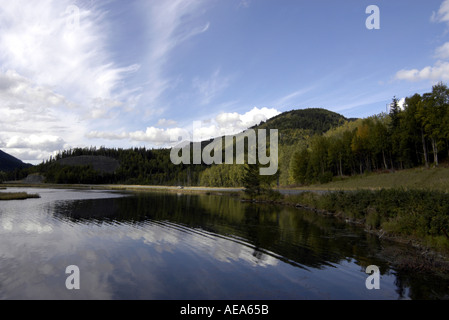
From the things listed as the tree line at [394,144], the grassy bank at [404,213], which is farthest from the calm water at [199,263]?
the tree line at [394,144]

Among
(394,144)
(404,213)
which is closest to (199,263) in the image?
(404,213)

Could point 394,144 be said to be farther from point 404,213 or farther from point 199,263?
point 199,263

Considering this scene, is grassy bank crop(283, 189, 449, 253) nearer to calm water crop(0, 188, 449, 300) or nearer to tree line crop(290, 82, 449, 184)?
calm water crop(0, 188, 449, 300)

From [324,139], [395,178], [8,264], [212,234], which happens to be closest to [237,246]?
[212,234]

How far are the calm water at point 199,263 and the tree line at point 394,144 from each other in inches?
1947

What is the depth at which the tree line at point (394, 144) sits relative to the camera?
57.6 m

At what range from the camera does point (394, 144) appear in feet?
222

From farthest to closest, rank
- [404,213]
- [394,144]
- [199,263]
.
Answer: [394,144], [404,213], [199,263]

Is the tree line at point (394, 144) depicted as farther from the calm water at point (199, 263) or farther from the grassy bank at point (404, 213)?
the calm water at point (199, 263)

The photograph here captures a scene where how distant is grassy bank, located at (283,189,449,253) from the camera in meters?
16.6

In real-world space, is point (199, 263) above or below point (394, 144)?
below

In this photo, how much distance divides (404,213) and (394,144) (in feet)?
184

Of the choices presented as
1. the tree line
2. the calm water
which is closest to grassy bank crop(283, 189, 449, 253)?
the calm water

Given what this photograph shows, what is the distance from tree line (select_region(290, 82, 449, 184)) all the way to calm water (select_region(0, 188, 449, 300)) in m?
49.5
